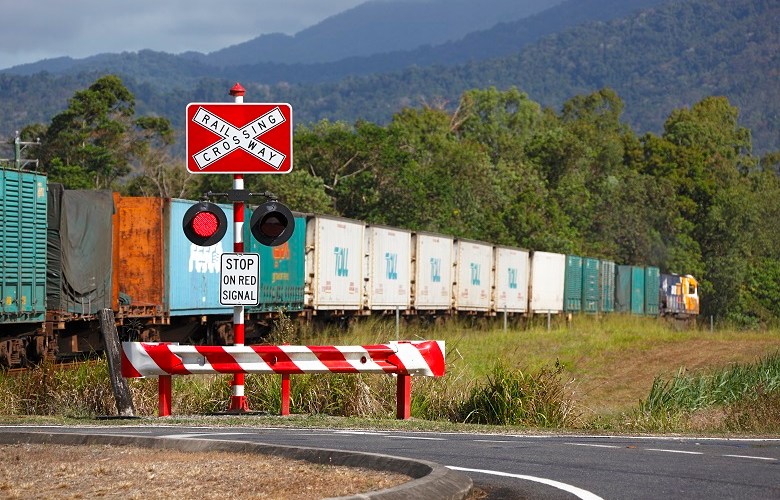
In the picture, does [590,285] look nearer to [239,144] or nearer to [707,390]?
[707,390]

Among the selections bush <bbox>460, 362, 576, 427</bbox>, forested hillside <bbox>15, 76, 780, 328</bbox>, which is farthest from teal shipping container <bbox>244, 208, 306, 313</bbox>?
forested hillside <bbox>15, 76, 780, 328</bbox>

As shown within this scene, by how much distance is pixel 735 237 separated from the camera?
9881 centimetres

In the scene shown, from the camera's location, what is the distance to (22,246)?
2169cm

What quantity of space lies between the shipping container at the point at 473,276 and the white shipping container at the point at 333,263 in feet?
27.5

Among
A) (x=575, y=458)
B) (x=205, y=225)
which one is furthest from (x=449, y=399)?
(x=575, y=458)

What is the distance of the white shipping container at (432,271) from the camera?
4047cm

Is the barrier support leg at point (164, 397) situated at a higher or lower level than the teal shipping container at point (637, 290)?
lower

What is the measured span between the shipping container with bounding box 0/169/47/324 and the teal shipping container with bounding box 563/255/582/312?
35.3m

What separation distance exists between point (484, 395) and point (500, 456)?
19.0 feet

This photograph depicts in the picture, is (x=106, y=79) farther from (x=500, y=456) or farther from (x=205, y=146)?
(x=500, y=456)

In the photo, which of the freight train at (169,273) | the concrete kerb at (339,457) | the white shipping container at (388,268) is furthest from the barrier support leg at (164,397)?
the white shipping container at (388,268)

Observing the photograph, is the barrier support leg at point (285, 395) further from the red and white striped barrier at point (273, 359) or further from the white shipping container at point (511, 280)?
the white shipping container at point (511, 280)

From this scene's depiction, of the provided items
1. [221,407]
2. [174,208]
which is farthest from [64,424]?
[174,208]

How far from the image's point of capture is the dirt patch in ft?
25.7
